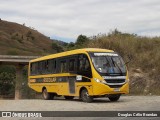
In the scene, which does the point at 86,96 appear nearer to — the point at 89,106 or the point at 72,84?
the point at 72,84

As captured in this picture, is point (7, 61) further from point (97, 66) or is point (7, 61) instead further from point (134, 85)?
point (97, 66)

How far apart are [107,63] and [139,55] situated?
16.3 meters

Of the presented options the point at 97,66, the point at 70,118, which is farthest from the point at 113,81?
the point at 70,118

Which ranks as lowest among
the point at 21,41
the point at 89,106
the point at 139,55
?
the point at 89,106

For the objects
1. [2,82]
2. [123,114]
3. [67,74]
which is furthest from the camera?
[2,82]

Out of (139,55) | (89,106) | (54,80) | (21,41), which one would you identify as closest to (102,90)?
(89,106)

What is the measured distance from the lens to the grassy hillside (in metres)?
33.2

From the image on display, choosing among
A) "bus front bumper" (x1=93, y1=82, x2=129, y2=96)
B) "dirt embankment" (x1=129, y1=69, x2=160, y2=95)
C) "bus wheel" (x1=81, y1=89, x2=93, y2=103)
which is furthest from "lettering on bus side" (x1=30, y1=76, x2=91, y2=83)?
"dirt embankment" (x1=129, y1=69, x2=160, y2=95)

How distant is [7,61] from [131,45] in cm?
1642

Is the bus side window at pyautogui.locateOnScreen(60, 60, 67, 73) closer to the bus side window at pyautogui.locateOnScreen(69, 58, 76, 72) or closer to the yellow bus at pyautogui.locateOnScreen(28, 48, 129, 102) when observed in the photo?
the yellow bus at pyautogui.locateOnScreen(28, 48, 129, 102)

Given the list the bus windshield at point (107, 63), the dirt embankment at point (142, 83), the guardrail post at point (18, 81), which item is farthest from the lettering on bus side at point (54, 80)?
the guardrail post at point (18, 81)

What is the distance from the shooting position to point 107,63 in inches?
877

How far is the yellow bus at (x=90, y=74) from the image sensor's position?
21.7 metres

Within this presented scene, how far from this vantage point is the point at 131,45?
40.3 metres
